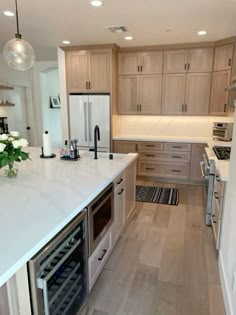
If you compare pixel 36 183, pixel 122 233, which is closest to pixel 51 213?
pixel 36 183

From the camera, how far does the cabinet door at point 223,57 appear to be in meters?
4.15

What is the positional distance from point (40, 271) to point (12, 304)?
0.17 metres

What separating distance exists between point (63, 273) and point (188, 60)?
4410 mm

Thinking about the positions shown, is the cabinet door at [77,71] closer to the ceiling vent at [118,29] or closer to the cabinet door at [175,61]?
the ceiling vent at [118,29]

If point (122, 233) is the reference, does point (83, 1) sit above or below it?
above

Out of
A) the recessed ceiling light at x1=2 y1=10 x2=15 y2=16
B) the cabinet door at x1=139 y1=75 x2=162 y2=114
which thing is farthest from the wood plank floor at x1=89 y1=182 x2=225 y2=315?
the recessed ceiling light at x1=2 y1=10 x2=15 y2=16

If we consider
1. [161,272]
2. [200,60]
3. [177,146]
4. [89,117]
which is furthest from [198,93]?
[161,272]

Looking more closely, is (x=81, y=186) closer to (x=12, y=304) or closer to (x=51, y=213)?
(x=51, y=213)

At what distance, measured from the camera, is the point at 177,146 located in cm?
468

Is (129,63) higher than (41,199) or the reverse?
higher

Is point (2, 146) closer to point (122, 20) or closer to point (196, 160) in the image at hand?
point (122, 20)

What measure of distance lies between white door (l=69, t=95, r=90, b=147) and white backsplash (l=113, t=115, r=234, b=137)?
64cm

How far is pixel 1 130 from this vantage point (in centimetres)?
552

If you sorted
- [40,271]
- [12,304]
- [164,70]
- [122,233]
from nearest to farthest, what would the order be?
1. [12,304]
2. [40,271]
3. [122,233]
4. [164,70]
